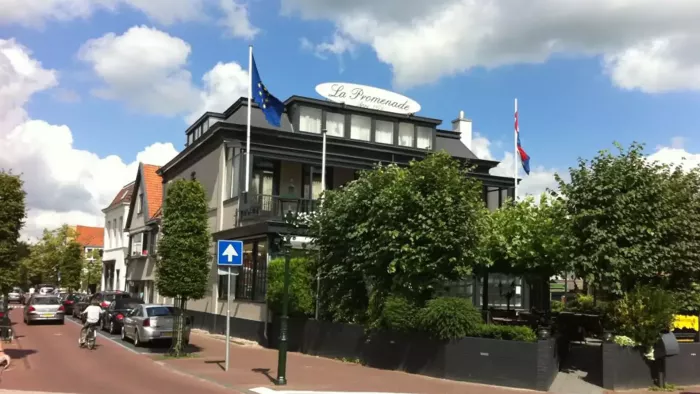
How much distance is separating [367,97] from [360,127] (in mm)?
1738

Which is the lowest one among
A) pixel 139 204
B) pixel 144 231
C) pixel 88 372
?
pixel 88 372

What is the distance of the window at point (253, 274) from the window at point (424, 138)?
38.7 feet

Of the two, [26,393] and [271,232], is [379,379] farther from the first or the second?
[271,232]

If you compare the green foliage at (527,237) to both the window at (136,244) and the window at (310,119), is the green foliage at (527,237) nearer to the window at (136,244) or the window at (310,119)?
the window at (310,119)

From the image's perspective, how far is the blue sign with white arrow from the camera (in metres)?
13.9

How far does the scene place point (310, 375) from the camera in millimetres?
13734

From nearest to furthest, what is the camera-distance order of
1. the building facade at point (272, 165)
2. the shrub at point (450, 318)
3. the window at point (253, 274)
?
the shrub at point (450, 318), the window at point (253, 274), the building facade at point (272, 165)

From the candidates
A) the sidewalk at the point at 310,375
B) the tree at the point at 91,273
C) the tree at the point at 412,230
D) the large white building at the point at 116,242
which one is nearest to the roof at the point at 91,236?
the tree at the point at 91,273

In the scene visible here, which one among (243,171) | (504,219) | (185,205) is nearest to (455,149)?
(243,171)

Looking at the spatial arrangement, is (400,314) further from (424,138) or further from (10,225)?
(424,138)

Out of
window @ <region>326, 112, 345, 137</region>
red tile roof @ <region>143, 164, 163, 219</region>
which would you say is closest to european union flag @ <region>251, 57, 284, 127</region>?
window @ <region>326, 112, 345, 137</region>

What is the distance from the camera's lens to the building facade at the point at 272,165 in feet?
73.9

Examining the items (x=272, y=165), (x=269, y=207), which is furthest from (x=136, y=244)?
(x=269, y=207)

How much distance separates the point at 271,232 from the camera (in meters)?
20.8
